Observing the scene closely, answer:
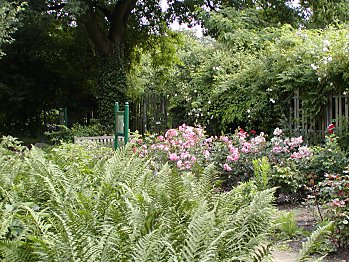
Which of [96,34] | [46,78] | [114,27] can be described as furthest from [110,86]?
[46,78]

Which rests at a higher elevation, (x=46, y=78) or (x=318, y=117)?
(x=46, y=78)

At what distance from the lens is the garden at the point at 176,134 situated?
242cm

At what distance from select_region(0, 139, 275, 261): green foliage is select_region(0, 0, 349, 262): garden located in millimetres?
11

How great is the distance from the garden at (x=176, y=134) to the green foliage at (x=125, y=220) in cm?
1

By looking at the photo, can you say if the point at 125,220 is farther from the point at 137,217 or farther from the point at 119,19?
the point at 119,19

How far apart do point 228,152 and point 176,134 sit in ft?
3.51

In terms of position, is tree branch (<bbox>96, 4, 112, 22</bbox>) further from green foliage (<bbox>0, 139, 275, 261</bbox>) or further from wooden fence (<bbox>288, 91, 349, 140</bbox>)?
green foliage (<bbox>0, 139, 275, 261</bbox>)

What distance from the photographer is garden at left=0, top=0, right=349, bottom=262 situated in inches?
95.2

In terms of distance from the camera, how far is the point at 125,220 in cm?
262

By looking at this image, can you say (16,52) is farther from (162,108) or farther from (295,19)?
(295,19)

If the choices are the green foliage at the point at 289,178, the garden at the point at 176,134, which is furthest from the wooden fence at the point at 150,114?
the green foliage at the point at 289,178

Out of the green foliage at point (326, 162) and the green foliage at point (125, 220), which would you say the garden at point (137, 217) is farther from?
the green foliage at point (326, 162)

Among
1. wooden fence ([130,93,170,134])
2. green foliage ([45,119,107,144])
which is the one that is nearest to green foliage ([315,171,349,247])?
wooden fence ([130,93,170,134])

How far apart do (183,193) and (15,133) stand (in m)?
18.0
